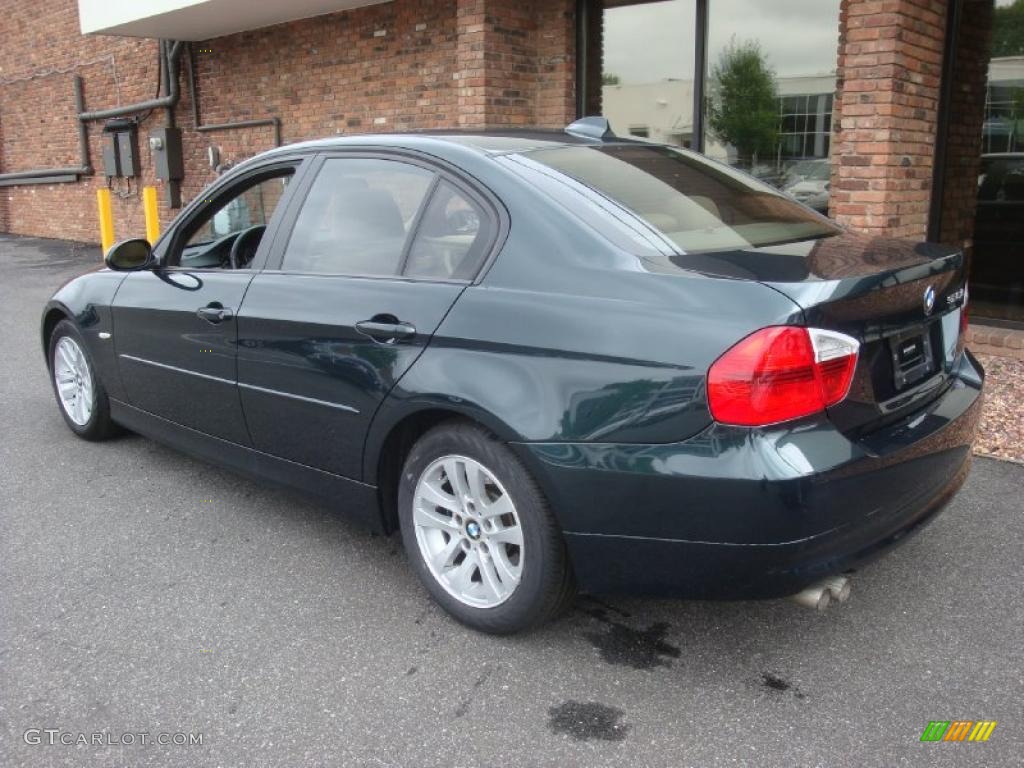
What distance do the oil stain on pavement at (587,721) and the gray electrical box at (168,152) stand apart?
A: 13.4 meters

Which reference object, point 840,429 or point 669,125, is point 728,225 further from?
point 669,125

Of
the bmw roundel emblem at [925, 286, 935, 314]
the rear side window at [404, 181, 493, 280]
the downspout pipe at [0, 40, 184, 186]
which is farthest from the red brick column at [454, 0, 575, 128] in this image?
the bmw roundel emblem at [925, 286, 935, 314]

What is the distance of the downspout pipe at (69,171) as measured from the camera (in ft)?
53.1

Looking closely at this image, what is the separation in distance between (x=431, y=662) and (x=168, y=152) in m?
13.0

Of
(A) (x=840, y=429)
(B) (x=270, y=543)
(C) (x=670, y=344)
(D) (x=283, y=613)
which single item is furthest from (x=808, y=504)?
(B) (x=270, y=543)

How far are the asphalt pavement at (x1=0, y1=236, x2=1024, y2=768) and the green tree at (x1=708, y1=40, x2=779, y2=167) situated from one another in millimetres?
4725

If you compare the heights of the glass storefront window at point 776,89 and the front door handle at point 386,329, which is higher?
the glass storefront window at point 776,89

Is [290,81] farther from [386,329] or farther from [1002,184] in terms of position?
[386,329]

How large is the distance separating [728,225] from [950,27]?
4950 millimetres

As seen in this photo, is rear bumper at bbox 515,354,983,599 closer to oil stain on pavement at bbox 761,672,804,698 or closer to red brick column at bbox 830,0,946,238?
oil stain on pavement at bbox 761,672,804,698

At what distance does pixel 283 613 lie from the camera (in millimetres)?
→ 3205

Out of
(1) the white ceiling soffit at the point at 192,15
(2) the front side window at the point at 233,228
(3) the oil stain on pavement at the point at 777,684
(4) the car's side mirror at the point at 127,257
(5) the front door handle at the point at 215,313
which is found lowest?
(3) the oil stain on pavement at the point at 777,684

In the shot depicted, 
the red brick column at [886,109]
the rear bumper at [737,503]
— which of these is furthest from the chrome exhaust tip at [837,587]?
the red brick column at [886,109]

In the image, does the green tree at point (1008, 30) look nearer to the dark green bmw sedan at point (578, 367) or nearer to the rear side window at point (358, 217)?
the dark green bmw sedan at point (578, 367)
